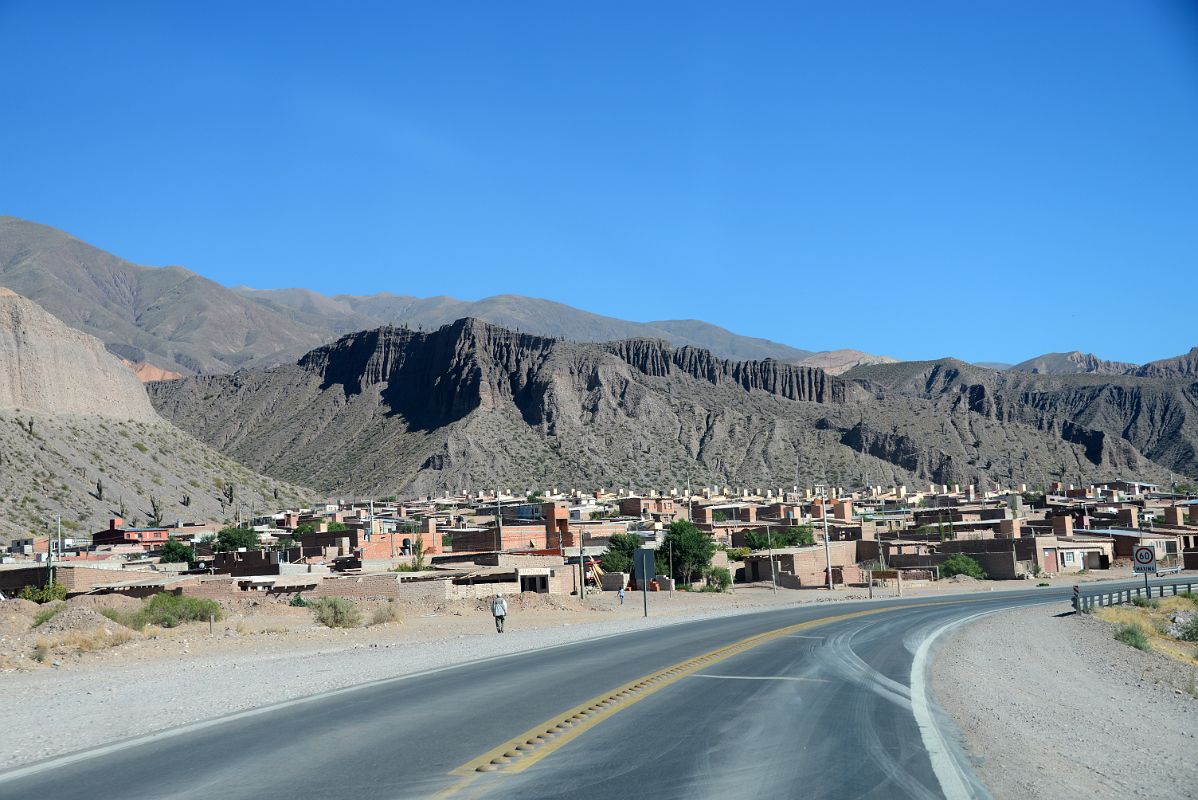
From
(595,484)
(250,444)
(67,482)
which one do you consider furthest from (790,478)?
(67,482)

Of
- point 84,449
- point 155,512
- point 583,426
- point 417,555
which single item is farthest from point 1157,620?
point 583,426

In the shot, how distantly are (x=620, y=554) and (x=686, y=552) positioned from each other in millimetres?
3828

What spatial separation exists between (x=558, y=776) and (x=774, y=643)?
16.7 m

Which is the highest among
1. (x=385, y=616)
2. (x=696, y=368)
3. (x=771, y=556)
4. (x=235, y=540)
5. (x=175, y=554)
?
(x=696, y=368)

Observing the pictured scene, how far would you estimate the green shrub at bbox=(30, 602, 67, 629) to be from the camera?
3188cm

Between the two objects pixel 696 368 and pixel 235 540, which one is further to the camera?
pixel 696 368

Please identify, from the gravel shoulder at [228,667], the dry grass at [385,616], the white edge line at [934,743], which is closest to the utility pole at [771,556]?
the gravel shoulder at [228,667]

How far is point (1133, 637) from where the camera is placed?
99.6ft

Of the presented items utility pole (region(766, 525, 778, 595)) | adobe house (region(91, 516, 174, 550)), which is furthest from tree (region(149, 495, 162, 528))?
utility pole (region(766, 525, 778, 595))

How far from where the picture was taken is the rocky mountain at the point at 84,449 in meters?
80.3

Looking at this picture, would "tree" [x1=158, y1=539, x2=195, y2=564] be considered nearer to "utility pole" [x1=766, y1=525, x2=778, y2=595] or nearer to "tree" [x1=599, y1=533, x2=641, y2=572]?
"tree" [x1=599, y1=533, x2=641, y2=572]

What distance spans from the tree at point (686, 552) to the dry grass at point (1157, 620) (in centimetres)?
2595

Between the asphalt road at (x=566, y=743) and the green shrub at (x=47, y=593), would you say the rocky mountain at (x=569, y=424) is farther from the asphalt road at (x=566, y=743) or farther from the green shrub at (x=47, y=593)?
the asphalt road at (x=566, y=743)

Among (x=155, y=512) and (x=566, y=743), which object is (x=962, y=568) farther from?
(x=566, y=743)
